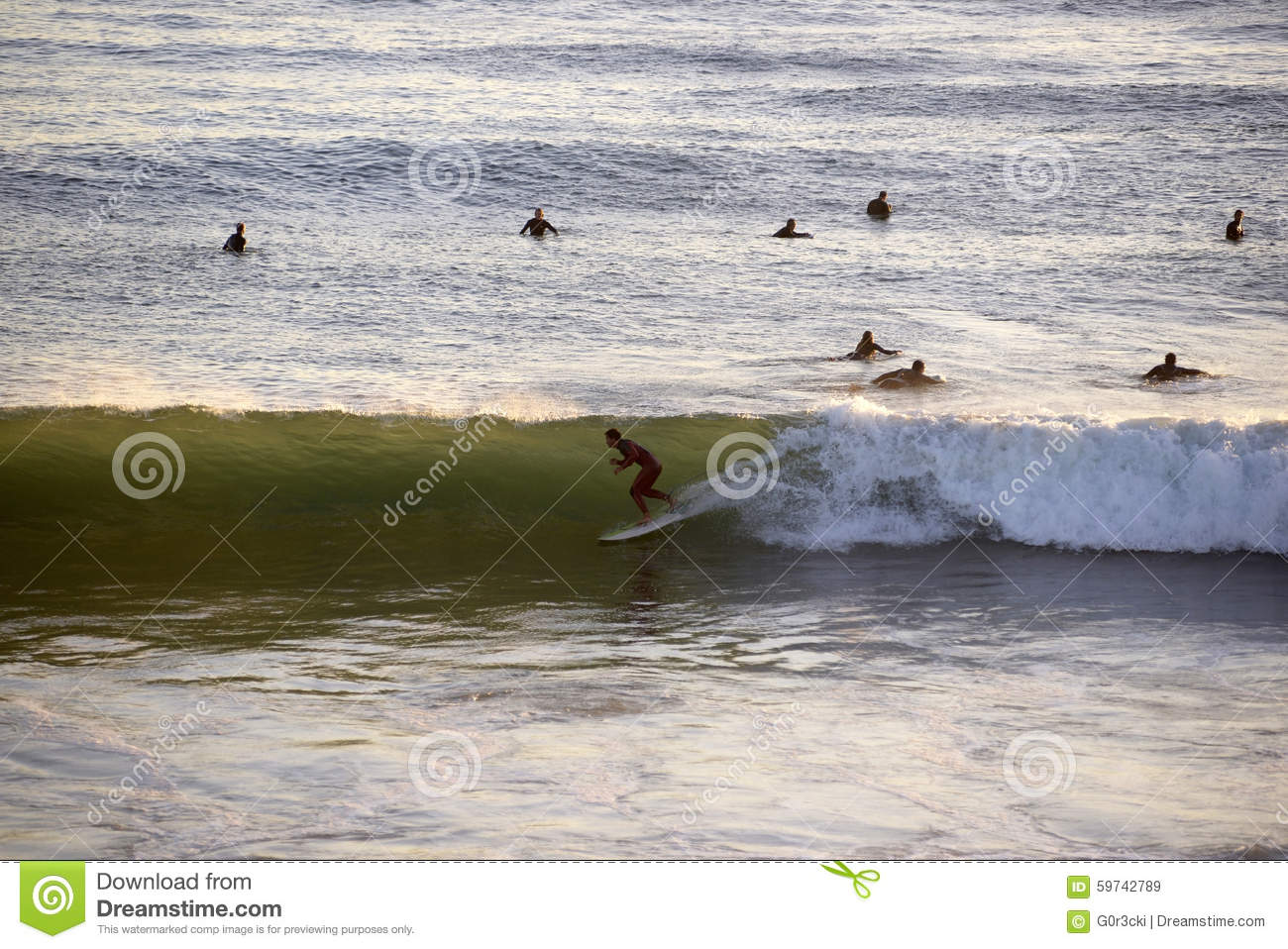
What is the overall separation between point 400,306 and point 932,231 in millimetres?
11374

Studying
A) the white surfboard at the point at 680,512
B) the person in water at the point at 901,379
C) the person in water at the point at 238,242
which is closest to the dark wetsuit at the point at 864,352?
the person in water at the point at 901,379

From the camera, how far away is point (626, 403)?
1593 cm

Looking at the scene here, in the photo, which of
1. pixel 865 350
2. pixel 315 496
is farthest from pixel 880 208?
pixel 315 496

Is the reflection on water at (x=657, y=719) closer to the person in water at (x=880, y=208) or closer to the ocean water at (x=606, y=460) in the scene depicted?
the ocean water at (x=606, y=460)

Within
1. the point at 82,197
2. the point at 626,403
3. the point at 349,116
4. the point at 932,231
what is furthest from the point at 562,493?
the point at 349,116

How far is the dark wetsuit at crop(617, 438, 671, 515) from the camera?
12.8 m

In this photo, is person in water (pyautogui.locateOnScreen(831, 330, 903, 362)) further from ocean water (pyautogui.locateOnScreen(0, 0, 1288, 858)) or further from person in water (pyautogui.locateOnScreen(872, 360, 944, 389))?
person in water (pyautogui.locateOnScreen(872, 360, 944, 389))

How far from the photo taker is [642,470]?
1302cm

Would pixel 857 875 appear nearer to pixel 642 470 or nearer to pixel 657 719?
pixel 657 719

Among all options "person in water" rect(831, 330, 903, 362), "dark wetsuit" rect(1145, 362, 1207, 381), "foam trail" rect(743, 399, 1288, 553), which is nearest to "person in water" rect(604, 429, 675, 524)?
"foam trail" rect(743, 399, 1288, 553)

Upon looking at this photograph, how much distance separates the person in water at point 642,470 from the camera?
12.8m

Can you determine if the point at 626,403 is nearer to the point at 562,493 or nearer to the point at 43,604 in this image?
the point at 562,493

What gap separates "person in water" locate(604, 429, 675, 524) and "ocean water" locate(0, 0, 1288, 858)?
52 cm

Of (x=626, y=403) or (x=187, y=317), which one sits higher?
(x=187, y=317)
